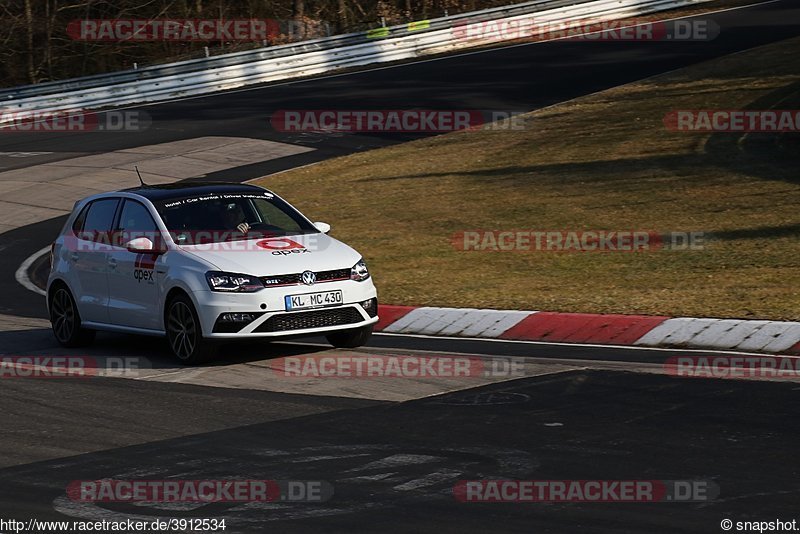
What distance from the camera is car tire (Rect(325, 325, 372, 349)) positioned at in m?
11.8

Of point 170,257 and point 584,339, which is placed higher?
point 170,257

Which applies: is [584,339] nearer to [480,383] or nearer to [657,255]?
[480,383]

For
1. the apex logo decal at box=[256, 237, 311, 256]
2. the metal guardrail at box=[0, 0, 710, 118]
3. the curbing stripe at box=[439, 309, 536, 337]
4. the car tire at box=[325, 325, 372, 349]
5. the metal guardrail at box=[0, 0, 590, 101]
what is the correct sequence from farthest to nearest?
the metal guardrail at box=[0, 0, 710, 118] < the metal guardrail at box=[0, 0, 590, 101] < the curbing stripe at box=[439, 309, 536, 337] < the car tire at box=[325, 325, 372, 349] < the apex logo decal at box=[256, 237, 311, 256]

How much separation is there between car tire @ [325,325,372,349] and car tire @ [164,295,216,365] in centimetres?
122

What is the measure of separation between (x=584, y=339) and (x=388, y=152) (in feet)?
51.5

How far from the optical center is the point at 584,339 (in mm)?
11969

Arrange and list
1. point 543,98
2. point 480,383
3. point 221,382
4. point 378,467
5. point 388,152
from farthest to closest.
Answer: point 543,98 < point 388,152 < point 221,382 < point 480,383 < point 378,467

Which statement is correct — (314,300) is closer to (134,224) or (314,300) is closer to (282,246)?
(282,246)

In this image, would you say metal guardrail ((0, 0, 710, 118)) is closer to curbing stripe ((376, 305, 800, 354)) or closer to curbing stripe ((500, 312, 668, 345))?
curbing stripe ((376, 305, 800, 354))

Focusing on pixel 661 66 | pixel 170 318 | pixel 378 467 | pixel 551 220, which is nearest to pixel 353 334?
pixel 170 318

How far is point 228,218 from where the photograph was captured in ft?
39.6

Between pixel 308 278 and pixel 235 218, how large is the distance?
1328mm

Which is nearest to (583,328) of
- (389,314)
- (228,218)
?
(389,314)

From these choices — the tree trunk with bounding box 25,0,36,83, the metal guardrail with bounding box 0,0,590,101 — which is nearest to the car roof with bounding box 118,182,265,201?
the metal guardrail with bounding box 0,0,590,101
